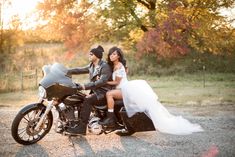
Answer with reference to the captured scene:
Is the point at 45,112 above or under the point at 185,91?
above

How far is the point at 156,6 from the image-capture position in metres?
16.3

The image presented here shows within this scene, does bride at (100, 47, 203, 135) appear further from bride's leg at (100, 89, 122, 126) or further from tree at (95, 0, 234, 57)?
tree at (95, 0, 234, 57)

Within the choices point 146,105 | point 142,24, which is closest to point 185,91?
point 142,24

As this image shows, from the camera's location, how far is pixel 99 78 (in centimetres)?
569

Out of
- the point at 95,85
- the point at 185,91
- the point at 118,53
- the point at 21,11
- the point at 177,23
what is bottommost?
the point at 185,91

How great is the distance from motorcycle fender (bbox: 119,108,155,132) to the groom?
0.42 metres

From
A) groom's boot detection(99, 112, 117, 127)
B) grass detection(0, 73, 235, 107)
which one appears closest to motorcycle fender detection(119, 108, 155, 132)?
groom's boot detection(99, 112, 117, 127)

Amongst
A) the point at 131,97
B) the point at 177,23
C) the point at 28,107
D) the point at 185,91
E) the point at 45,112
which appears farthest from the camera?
the point at 177,23

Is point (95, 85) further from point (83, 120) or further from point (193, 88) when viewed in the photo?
point (193, 88)

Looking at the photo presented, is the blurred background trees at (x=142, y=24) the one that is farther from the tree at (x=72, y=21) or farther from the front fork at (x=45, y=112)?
the front fork at (x=45, y=112)

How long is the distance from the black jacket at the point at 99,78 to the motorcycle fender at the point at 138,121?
453 millimetres

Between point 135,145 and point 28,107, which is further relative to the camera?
point 135,145

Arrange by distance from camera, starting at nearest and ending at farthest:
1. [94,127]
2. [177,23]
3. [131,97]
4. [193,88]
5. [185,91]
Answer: [94,127]
[131,97]
[185,91]
[177,23]
[193,88]

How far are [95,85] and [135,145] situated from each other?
1.07 metres
